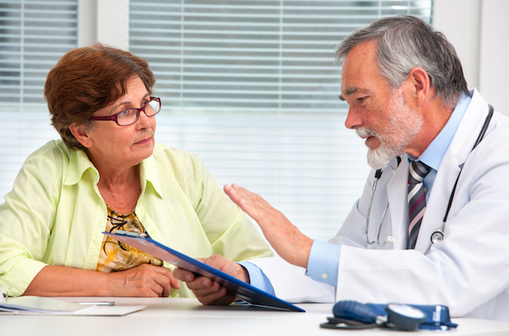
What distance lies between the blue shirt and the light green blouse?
17.7 inches

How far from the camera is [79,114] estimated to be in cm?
166

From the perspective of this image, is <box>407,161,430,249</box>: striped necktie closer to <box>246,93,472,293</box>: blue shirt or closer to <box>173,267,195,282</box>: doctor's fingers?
<box>246,93,472,293</box>: blue shirt

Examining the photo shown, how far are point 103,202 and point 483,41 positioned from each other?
2046 mm

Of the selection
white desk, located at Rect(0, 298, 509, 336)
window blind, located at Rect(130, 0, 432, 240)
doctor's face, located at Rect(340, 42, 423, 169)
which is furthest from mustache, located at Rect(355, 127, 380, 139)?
window blind, located at Rect(130, 0, 432, 240)

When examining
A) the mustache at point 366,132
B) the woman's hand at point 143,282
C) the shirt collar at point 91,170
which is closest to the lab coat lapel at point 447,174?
the mustache at point 366,132

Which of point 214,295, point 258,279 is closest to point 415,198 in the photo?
point 258,279

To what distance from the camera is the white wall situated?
2441mm

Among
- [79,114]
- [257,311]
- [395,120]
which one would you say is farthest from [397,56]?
[79,114]

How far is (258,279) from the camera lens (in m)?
1.32

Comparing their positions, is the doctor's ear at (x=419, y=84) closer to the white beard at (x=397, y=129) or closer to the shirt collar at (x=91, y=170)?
the white beard at (x=397, y=129)

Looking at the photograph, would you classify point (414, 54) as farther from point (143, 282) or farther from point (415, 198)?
point (143, 282)

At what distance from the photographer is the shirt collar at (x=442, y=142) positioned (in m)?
1.42

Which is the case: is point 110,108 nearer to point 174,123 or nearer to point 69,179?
point 69,179

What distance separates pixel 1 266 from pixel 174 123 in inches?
51.6
